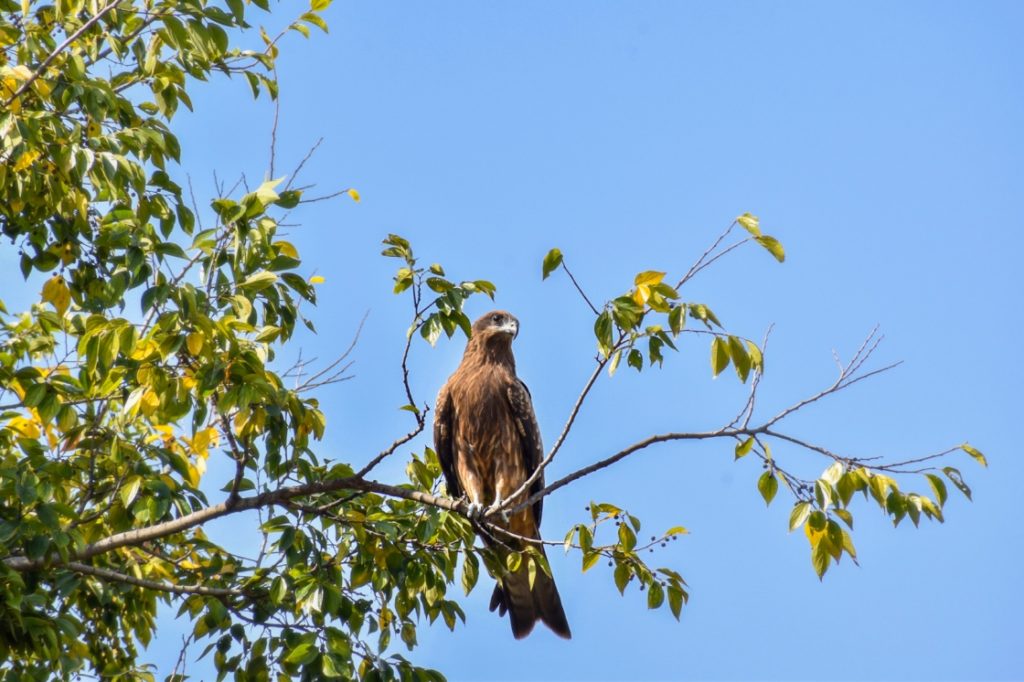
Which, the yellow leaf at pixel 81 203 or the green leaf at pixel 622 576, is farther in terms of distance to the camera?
the yellow leaf at pixel 81 203

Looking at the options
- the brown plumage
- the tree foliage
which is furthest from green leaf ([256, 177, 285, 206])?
the brown plumage

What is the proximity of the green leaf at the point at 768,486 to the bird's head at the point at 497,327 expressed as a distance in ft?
11.7

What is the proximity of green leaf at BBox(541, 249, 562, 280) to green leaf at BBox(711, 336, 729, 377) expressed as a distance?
0.53m

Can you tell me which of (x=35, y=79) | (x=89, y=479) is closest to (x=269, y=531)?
(x=89, y=479)

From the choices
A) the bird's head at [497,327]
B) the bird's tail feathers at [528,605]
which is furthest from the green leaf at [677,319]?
the bird's head at [497,327]

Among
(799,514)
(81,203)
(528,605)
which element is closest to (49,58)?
(81,203)

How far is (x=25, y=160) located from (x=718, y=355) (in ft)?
8.25

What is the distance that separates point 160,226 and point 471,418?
2.51 meters

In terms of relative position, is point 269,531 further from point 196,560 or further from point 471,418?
point 471,418

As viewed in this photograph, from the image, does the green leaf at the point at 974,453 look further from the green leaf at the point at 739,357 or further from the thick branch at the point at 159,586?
the thick branch at the point at 159,586

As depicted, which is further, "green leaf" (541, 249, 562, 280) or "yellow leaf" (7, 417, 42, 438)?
"yellow leaf" (7, 417, 42, 438)

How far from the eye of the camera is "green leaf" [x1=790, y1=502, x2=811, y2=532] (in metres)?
3.51

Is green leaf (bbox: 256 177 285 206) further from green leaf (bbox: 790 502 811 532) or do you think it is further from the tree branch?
green leaf (bbox: 790 502 811 532)

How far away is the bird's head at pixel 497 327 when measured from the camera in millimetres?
7105
